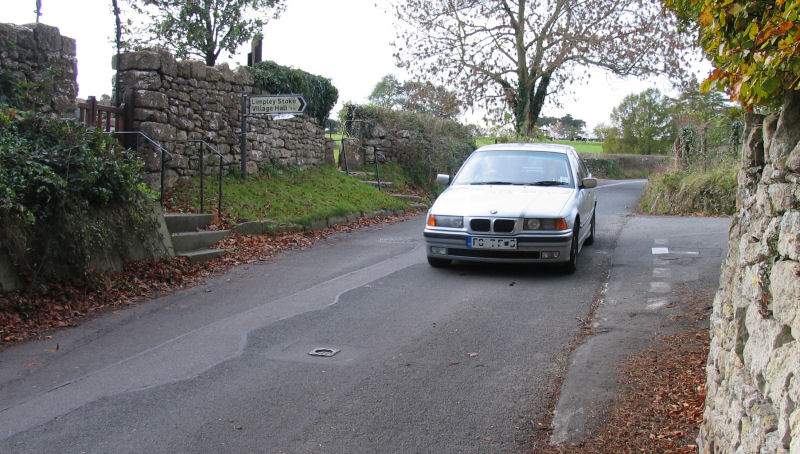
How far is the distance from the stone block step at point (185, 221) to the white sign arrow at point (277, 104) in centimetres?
308

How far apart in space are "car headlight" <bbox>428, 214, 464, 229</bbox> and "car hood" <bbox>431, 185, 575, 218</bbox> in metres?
0.07

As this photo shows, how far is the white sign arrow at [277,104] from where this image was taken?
12805mm

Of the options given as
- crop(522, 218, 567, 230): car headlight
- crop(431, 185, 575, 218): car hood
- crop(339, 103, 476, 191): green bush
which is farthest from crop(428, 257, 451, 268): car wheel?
crop(339, 103, 476, 191): green bush

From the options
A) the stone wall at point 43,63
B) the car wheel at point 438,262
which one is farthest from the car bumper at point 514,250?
the stone wall at point 43,63

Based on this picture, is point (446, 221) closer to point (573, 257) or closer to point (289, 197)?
point (573, 257)

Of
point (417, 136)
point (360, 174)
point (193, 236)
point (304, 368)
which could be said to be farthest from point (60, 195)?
point (417, 136)

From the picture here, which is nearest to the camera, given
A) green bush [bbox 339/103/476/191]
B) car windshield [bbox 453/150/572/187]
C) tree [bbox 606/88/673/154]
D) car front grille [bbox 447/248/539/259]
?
car front grille [bbox 447/248/539/259]

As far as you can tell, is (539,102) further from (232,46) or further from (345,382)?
(345,382)

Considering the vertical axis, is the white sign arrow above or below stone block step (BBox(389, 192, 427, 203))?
above

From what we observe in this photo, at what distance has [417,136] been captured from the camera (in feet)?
74.8

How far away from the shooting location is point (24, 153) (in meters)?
7.48

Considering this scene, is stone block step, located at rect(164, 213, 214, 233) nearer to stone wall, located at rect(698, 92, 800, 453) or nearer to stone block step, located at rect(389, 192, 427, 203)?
stone wall, located at rect(698, 92, 800, 453)

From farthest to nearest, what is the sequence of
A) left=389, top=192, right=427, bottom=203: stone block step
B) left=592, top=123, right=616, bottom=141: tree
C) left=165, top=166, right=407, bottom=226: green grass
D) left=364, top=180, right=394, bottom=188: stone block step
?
left=592, top=123, right=616, bottom=141: tree → left=364, top=180, right=394, bottom=188: stone block step → left=389, top=192, right=427, bottom=203: stone block step → left=165, top=166, right=407, bottom=226: green grass

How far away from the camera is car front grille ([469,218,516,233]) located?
335 inches
